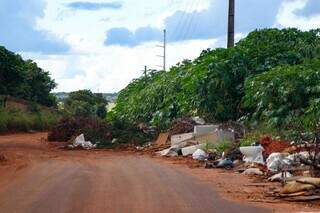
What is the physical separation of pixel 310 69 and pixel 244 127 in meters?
3.50

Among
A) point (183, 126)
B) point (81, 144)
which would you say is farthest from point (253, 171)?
point (81, 144)

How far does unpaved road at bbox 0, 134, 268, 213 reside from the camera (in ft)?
38.6

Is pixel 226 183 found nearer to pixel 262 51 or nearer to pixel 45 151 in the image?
pixel 45 151

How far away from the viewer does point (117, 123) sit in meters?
32.7

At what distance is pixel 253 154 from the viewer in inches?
773


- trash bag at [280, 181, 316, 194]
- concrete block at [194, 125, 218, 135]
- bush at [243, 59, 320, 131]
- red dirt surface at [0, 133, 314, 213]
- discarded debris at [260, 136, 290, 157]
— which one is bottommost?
red dirt surface at [0, 133, 314, 213]

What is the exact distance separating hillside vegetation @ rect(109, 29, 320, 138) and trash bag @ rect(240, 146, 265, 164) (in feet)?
6.30

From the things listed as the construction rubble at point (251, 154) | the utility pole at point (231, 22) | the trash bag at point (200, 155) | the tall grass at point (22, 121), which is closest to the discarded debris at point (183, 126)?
the construction rubble at point (251, 154)

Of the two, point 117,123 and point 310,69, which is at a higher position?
point 310,69

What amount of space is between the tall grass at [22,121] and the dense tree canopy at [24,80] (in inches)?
169

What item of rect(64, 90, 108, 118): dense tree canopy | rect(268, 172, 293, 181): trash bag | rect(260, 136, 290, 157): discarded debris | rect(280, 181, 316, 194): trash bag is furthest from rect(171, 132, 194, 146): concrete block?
rect(64, 90, 108, 118): dense tree canopy

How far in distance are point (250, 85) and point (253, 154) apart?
7.47m

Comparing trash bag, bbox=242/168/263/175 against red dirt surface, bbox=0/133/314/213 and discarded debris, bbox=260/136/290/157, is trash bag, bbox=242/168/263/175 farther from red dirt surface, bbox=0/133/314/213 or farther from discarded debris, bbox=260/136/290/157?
discarded debris, bbox=260/136/290/157

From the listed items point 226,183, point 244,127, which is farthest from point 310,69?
point 226,183
